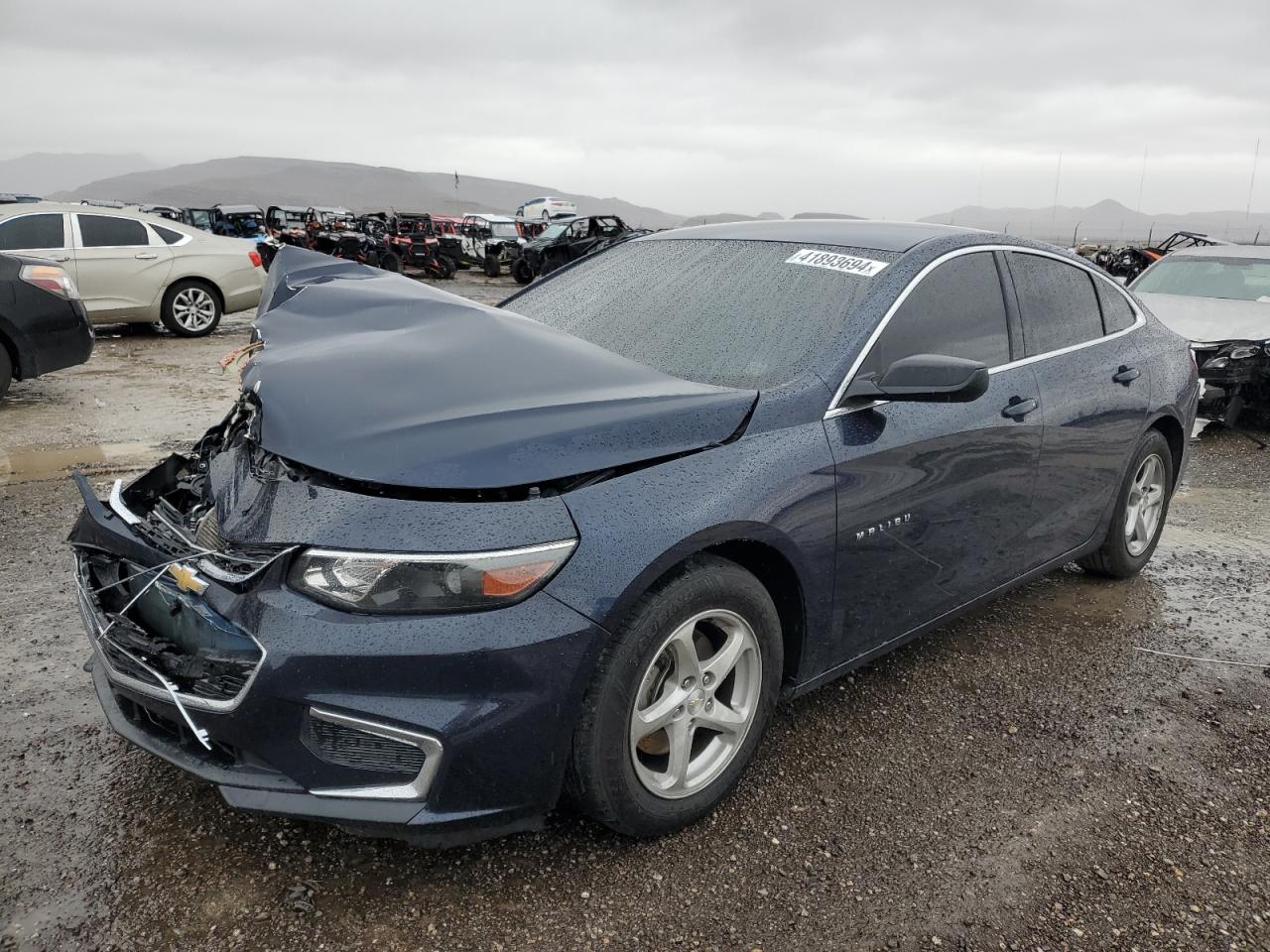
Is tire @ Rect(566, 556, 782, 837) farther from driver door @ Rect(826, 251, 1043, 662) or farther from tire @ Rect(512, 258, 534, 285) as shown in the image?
tire @ Rect(512, 258, 534, 285)

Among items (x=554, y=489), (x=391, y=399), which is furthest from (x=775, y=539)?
(x=391, y=399)

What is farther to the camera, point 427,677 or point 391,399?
point 391,399

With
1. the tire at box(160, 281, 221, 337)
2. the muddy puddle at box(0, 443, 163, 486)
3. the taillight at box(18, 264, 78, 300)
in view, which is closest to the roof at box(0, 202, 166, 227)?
the tire at box(160, 281, 221, 337)

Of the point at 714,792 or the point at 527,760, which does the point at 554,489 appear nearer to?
the point at 527,760

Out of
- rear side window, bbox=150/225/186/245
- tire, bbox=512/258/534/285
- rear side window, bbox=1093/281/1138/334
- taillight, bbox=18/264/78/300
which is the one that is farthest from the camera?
tire, bbox=512/258/534/285

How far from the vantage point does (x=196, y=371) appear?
978 centimetres

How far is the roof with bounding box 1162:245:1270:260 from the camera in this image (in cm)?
966

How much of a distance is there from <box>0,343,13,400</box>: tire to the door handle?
7.56 m

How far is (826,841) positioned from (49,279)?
300 inches

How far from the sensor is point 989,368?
3363 millimetres

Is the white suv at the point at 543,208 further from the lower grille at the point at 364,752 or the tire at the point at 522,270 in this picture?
the lower grille at the point at 364,752

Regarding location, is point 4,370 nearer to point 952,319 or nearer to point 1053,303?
point 952,319

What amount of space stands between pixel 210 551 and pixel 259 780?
0.55 metres

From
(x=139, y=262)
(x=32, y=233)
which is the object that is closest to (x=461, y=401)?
(x=32, y=233)
